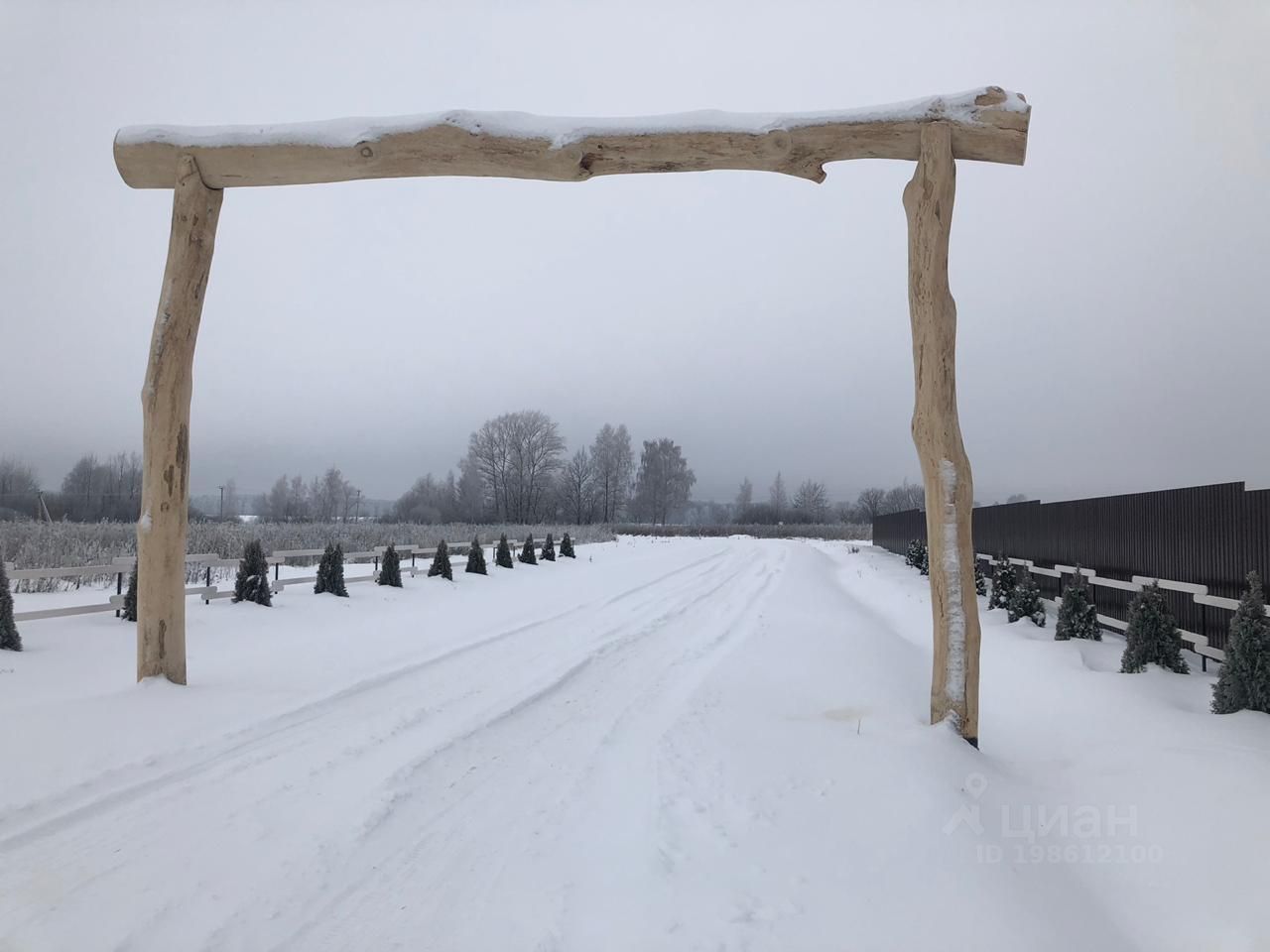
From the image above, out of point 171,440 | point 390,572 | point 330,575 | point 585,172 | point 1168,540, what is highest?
point 585,172

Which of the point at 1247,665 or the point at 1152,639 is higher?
the point at 1247,665

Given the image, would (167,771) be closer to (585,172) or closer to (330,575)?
(585,172)

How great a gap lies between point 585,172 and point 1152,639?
6.54m

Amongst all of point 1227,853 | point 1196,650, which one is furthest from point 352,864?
point 1196,650

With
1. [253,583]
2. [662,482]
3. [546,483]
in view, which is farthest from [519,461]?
[253,583]

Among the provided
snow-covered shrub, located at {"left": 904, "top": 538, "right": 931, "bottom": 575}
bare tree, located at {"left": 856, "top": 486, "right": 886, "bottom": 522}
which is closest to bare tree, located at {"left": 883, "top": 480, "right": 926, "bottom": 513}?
bare tree, located at {"left": 856, "top": 486, "right": 886, "bottom": 522}

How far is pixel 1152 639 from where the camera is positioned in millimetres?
6344

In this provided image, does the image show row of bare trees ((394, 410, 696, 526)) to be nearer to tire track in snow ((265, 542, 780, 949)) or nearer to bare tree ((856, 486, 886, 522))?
bare tree ((856, 486, 886, 522))

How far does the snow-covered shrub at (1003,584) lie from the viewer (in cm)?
1074

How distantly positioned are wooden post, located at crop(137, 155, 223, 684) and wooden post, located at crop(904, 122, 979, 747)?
5.33 meters

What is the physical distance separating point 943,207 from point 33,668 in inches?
313

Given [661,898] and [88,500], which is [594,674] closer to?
[661,898]

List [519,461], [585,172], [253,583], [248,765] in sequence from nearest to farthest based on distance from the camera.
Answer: [248,765]
[585,172]
[253,583]
[519,461]

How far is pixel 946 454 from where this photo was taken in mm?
4562
